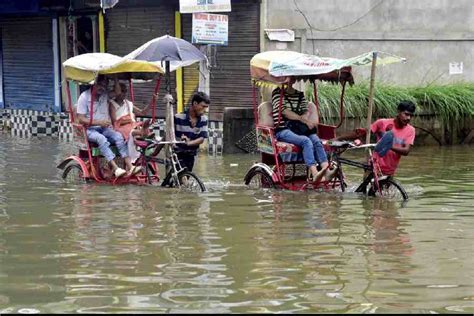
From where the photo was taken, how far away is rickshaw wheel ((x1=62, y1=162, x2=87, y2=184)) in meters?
12.7

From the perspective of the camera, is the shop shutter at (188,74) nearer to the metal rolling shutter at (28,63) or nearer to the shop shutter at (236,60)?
the shop shutter at (236,60)

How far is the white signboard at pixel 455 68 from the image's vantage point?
64.4 feet

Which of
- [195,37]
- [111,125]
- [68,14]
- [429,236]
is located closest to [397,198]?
[429,236]

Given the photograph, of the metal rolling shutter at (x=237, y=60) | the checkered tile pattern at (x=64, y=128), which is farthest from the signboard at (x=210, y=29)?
the checkered tile pattern at (x=64, y=128)

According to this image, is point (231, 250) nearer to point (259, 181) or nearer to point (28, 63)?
point (259, 181)

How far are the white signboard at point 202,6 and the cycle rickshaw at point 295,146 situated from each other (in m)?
4.52

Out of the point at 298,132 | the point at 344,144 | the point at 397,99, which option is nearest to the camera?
the point at 344,144

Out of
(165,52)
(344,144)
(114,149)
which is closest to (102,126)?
(114,149)

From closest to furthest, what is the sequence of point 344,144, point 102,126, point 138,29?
1. point 344,144
2. point 102,126
3. point 138,29

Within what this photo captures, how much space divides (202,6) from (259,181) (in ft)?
17.2

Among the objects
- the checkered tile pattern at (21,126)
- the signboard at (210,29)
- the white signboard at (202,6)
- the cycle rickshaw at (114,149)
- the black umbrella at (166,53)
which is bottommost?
the checkered tile pattern at (21,126)

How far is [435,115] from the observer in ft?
61.6

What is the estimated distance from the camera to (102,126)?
1250cm

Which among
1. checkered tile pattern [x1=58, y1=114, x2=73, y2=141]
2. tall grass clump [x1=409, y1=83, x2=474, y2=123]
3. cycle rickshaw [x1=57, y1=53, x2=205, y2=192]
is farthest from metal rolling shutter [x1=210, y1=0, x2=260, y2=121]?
cycle rickshaw [x1=57, y1=53, x2=205, y2=192]
